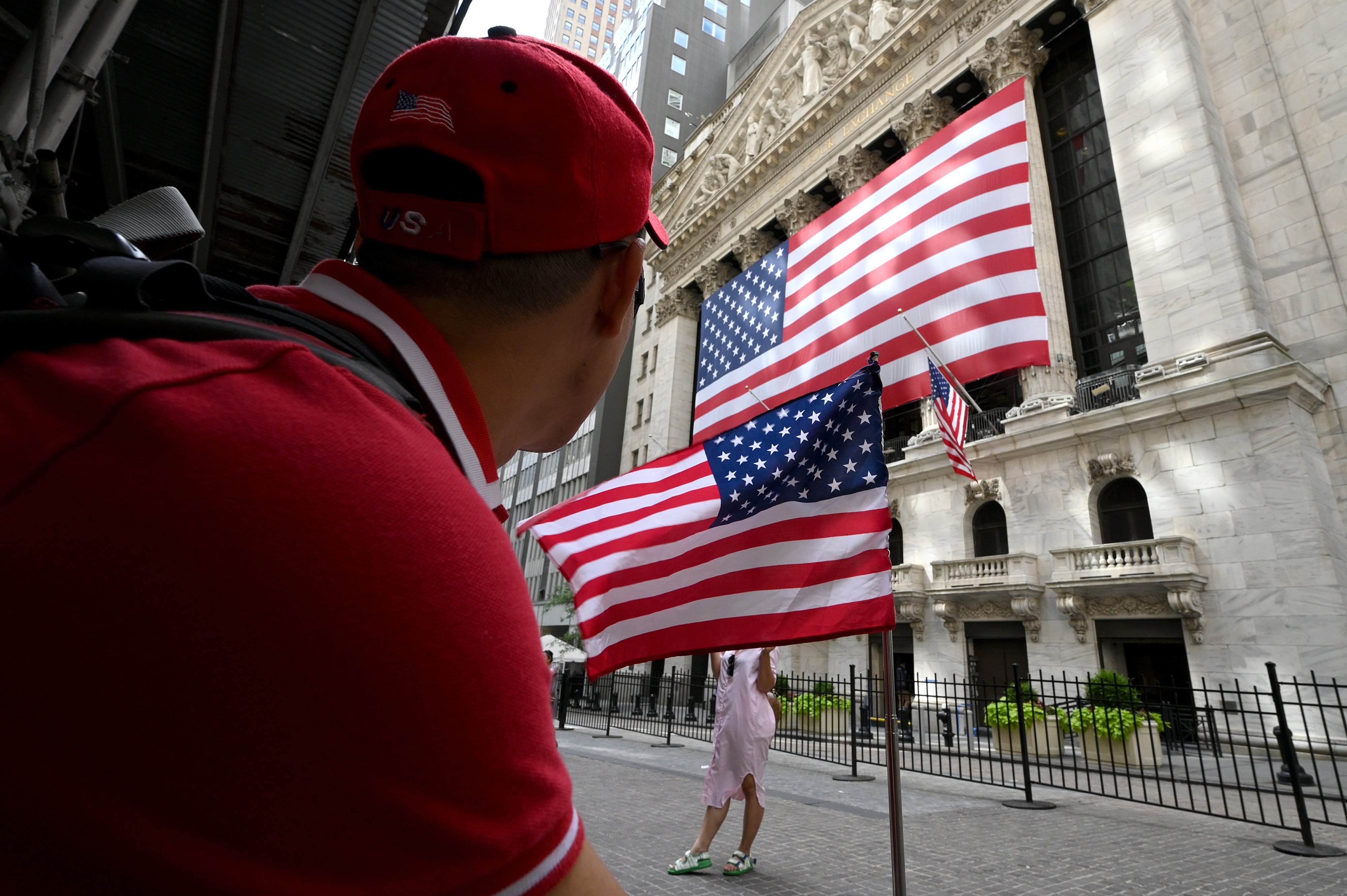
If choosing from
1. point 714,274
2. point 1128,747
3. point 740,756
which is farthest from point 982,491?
point 714,274

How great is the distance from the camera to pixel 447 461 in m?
0.66

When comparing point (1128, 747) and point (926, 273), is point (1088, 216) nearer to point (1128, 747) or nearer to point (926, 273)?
point (1128, 747)

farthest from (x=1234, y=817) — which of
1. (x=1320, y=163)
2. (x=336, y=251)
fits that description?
(x=1320, y=163)

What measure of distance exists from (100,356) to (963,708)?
2172 centimetres

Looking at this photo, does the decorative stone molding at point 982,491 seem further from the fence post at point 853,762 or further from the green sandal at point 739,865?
the green sandal at point 739,865

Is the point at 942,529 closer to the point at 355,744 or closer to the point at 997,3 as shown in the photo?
the point at 997,3

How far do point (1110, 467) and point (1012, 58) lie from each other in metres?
15.2

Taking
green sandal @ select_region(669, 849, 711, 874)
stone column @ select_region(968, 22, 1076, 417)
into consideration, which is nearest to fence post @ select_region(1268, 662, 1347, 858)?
green sandal @ select_region(669, 849, 711, 874)

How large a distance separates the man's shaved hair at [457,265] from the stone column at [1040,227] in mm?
21176

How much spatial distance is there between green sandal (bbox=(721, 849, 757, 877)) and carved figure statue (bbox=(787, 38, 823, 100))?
34.9 m

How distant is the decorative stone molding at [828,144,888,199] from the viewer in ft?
101

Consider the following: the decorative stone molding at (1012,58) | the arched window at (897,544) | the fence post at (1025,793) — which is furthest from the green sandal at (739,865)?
the decorative stone molding at (1012,58)

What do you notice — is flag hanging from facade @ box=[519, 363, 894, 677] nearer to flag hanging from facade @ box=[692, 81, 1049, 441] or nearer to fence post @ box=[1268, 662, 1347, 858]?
flag hanging from facade @ box=[692, 81, 1049, 441]

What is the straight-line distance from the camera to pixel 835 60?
109ft
